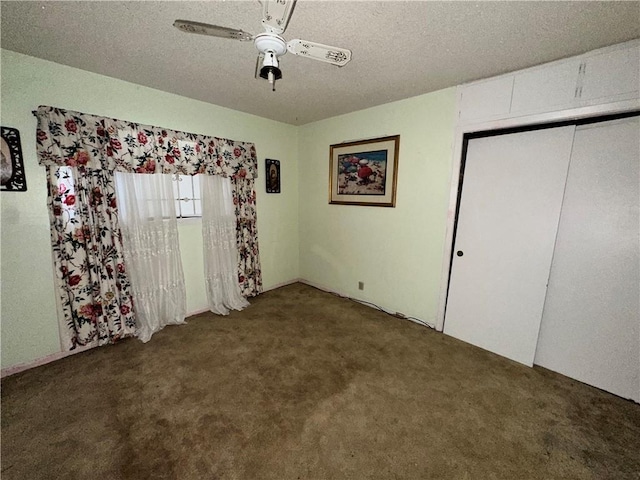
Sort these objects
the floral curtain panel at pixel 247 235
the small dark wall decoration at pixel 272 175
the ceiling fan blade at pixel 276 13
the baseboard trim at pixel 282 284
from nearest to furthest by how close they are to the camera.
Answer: the ceiling fan blade at pixel 276 13 → the floral curtain panel at pixel 247 235 → the small dark wall decoration at pixel 272 175 → the baseboard trim at pixel 282 284

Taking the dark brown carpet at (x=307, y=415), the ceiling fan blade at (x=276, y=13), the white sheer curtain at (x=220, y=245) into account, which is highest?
the ceiling fan blade at (x=276, y=13)

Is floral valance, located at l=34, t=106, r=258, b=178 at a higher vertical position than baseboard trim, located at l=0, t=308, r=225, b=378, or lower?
higher

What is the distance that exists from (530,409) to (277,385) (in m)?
1.78

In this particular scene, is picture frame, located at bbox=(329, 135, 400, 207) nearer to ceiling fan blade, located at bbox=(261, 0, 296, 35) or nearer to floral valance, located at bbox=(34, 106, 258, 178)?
floral valance, located at bbox=(34, 106, 258, 178)

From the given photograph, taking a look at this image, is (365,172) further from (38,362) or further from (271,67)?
(38,362)

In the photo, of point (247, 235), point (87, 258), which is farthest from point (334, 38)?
point (87, 258)

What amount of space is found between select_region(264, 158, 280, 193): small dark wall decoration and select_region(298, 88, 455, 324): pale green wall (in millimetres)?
433

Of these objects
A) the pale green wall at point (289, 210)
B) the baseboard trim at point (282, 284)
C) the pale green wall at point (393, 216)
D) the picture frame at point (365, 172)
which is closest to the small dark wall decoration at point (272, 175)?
the pale green wall at point (289, 210)

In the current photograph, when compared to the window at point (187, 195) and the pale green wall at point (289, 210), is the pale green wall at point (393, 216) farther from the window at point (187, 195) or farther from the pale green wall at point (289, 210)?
the window at point (187, 195)

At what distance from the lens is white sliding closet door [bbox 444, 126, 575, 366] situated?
2033 millimetres

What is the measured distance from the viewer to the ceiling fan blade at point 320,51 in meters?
1.26

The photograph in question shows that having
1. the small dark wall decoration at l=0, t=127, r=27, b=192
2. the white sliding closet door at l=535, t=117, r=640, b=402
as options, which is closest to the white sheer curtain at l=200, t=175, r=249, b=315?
the small dark wall decoration at l=0, t=127, r=27, b=192

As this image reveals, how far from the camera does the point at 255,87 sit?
7.87 ft

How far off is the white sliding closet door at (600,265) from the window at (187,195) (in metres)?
3.50
